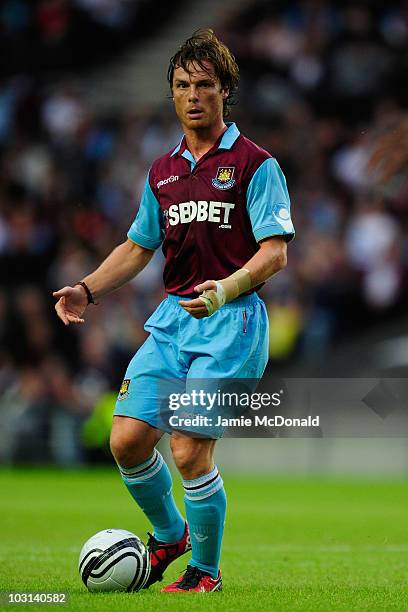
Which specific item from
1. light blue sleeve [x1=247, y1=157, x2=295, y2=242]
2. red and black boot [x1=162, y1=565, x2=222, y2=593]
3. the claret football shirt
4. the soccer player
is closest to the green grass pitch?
red and black boot [x1=162, y1=565, x2=222, y2=593]

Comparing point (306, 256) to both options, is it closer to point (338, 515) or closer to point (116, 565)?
point (338, 515)

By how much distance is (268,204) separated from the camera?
18.8ft

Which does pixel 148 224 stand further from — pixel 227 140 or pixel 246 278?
pixel 246 278

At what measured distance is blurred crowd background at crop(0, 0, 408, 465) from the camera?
49.0 ft

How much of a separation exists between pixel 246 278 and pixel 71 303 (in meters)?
1.01

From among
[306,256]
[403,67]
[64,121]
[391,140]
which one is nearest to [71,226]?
[64,121]

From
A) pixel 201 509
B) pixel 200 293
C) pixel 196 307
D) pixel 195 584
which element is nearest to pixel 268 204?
pixel 200 293

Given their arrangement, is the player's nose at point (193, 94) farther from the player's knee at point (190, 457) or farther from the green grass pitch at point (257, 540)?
the green grass pitch at point (257, 540)

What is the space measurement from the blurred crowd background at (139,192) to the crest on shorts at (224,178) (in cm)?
759

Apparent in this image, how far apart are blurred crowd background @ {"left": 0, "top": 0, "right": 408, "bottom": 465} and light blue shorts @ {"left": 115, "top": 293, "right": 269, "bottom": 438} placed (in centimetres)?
767

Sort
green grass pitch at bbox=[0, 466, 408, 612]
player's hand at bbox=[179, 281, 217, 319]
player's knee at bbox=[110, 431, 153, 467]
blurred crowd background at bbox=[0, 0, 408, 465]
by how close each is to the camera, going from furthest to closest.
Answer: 1. blurred crowd background at bbox=[0, 0, 408, 465]
2. player's knee at bbox=[110, 431, 153, 467]
3. green grass pitch at bbox=[0, 466, 408, 612]
4. player's hand at bbox=[179, 281, 217, 319]

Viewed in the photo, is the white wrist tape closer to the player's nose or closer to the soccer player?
the soccer player

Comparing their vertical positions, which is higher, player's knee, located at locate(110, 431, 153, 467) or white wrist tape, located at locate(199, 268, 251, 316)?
white wrist tape, located at locate(199, 268, 251, 316)

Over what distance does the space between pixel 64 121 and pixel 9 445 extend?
5.41 meters
